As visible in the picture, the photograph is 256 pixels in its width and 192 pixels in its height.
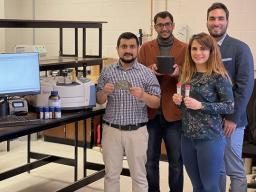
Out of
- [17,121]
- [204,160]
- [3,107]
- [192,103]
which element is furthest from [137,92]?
[3,107]

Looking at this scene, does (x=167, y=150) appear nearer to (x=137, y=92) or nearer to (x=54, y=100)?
(x=137, y=92)

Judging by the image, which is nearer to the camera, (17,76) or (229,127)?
(229,127)

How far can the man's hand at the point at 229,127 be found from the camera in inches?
112

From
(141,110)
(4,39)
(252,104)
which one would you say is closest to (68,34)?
(4,39)

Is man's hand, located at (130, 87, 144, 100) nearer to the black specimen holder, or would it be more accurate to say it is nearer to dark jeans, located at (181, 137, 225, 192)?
dark jeans, located at (181, 137, 225, 192)

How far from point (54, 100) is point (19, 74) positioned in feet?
1.12

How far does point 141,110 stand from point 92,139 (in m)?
2.44

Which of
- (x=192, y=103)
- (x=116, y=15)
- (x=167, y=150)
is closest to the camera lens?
(x=192, y=103)

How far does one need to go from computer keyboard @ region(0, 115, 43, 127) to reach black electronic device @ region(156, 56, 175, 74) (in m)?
0.94

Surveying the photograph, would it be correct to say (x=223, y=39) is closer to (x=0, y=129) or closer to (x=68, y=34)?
(x=0, y=129)

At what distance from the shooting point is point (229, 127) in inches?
112

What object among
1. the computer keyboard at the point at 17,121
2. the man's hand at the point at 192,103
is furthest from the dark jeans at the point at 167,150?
the computer keyboard at the point at 17,121

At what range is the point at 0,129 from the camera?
8.78 feet

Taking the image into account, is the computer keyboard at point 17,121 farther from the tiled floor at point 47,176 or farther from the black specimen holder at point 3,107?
the tiled floor at point 47,176
